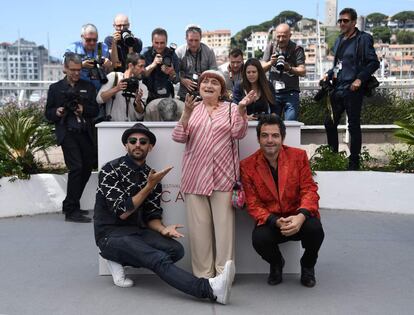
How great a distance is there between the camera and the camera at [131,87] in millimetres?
6391

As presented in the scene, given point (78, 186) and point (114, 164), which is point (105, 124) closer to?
point (114, 164)

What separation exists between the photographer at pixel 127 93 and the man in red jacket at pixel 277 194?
6.78ft

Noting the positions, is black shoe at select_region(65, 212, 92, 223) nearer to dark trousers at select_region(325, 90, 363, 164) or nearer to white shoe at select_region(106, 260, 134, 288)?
white shoe at select_region(106, 260, 134, 288)

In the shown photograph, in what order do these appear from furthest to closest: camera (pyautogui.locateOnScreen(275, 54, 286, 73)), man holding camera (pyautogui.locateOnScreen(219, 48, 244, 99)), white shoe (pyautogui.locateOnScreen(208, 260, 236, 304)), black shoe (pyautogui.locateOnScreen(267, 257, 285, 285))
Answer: camera (pyautogui.locateOnScreen(275, 54, 286, 73))
man holding camera (pyautogui.locateOnScreen(219, 48, 244, 99))
black shoe (pyautogui.locateOnScreen(267, 257, 285, 285))
white shoe (pyautogui.locateOnScreen(208, 260, 236, 304))

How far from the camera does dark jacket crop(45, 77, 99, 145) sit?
6574mm

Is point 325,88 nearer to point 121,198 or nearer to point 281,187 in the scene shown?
point 281,187

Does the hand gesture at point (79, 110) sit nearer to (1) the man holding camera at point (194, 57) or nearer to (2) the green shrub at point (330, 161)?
(1) the man holding camera at point (194, 57)

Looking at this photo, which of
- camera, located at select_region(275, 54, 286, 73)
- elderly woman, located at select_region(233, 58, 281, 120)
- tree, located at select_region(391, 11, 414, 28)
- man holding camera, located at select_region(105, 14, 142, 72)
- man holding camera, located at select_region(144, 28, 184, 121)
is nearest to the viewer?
elderly woman, located at select_region(233, 58, 281, 120)

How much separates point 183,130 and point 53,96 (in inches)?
95.7

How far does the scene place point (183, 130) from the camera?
183 inches

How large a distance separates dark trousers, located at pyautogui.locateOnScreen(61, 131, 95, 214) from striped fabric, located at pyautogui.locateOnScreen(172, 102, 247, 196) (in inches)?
91.1

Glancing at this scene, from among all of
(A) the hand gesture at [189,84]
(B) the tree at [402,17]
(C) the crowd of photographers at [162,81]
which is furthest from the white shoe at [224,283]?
(B) the tree at [402,17]

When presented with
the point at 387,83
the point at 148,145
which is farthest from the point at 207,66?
the point at 387,83

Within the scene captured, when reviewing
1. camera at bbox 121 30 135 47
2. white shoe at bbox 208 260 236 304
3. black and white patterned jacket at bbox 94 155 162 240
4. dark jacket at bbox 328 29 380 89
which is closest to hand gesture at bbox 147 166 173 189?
black and white patterned jacket at bbox 94 155 162 240
